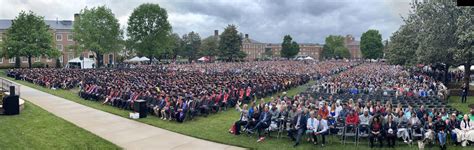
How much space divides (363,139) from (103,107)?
576 inches

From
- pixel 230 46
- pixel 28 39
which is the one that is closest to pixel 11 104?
pixel 28 39

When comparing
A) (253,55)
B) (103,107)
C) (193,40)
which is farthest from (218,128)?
(253,55)

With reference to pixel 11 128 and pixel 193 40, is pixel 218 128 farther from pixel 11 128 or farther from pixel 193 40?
pixel 193 40

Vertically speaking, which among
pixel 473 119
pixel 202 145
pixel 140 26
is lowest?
pixel 202 145

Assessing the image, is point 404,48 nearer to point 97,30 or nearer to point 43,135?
point 43,135

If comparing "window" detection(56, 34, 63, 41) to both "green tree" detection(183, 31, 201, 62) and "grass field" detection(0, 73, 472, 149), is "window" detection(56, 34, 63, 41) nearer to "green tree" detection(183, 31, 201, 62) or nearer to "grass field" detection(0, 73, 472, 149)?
"green tree" detection(183, 31, 201, 62)

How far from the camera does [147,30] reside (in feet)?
Result: 275

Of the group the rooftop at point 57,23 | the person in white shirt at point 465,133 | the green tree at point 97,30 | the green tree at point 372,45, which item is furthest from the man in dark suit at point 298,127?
the green tree at point 372,45

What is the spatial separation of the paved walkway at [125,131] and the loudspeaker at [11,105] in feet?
6.51

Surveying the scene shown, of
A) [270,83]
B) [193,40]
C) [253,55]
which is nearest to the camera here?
[270,83]

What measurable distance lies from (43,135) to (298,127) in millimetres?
9051

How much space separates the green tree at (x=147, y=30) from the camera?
83.1 metres

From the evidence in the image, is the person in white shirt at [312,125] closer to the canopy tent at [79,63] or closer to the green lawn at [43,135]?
the green lawn at [43,135]

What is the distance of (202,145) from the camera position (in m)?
13.6
